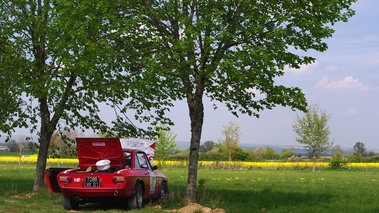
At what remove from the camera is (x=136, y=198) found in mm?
15266

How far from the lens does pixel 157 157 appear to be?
60625 millimetres

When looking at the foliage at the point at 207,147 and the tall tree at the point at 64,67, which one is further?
the foliage at the point at 207,147

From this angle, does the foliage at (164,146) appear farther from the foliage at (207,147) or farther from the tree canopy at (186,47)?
the foliage at (207,147)

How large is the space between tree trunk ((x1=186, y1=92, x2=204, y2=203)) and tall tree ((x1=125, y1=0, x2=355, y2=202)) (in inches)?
1.2

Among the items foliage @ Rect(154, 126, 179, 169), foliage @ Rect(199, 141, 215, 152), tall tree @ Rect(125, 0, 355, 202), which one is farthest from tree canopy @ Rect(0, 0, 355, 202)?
foliage @ Rect(199, 141, 215, 152)

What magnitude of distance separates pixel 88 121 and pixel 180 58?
7426mm

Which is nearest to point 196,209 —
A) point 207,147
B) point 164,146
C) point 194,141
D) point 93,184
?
point 194,141

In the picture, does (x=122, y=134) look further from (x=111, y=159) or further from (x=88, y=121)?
(x=111, y=159)

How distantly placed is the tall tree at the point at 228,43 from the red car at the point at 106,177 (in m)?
1.51

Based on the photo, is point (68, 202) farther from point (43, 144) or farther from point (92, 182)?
point (43, 144)

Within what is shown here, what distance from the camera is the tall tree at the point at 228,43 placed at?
14992mm

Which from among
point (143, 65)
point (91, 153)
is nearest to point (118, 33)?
point (143, 65)

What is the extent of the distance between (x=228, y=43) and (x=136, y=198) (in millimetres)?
Answer: 5057

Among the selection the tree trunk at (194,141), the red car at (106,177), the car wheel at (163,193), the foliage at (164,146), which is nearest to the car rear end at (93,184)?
the red car at (106,177)
